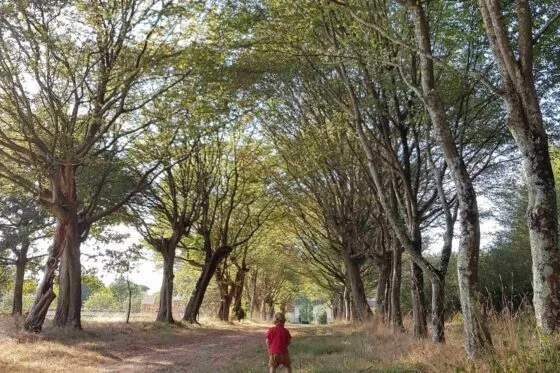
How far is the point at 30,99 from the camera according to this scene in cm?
1488

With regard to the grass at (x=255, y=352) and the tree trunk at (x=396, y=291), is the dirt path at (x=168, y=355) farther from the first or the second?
the tree trunk at (x=396, y=291)

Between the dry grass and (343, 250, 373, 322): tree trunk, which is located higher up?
(343, 250, 373, 322): tree trunk

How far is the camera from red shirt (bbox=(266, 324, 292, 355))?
26.5 feet

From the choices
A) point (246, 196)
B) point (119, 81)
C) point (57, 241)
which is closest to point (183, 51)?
point (119, 81)

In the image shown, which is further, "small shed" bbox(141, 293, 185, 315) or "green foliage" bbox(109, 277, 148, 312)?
"small shed" bbox(141, 293, 185, 315)

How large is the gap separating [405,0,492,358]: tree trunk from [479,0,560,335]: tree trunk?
1.02 meters

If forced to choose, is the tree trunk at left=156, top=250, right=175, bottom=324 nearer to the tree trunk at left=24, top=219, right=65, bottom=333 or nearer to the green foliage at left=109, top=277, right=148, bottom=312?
the green foliage at left=109, top=277, right=148, bottom=312

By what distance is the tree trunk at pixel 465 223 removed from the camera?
612cm

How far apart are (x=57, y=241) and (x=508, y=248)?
2264 centimetres

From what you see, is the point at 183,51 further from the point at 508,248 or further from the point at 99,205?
the point at 508,248

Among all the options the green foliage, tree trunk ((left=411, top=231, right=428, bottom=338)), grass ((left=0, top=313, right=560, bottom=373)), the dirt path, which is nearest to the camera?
grass ((left=0, top=313, right=560, bottom=373))

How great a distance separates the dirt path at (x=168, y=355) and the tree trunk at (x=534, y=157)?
7.13 m

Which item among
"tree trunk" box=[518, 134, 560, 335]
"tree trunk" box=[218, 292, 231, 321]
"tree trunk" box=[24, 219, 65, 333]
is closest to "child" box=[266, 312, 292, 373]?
"tree trunk" box=[518, 134, 560, 335]

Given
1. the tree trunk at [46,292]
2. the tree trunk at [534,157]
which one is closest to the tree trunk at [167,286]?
the tree trunk at [46,292]
